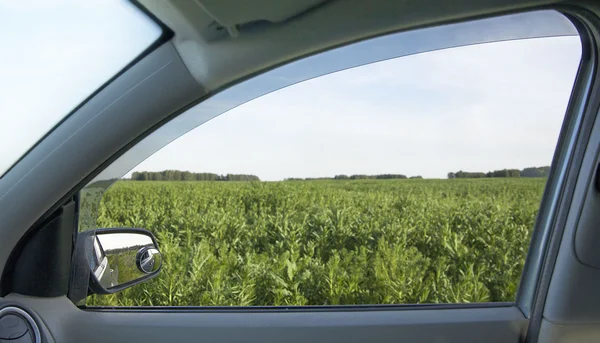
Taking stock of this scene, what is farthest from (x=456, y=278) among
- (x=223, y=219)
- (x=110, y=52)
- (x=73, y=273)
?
(x=110, y=52)

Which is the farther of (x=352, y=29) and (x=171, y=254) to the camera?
(x=171, y=254)

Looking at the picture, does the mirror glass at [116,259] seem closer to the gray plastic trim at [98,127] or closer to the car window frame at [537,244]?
the car window frame at [537,244]

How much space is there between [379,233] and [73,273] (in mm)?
2138

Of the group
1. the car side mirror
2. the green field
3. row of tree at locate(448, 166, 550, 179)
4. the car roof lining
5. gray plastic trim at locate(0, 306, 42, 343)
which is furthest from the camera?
the green field

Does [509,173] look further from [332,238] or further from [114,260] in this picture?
[114,260]

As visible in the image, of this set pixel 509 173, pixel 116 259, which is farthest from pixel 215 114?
pixel 509 173

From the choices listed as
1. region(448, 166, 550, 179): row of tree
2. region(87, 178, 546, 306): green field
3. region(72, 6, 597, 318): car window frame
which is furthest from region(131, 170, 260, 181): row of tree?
region(448, 166, 550, 179): row of tree

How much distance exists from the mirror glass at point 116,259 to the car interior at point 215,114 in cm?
1

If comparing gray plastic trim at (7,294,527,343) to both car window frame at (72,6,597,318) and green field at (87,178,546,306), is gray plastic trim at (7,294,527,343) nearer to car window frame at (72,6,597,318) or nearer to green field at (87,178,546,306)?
car window frame at (72,6,597,318)

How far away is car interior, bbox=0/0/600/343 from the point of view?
44.2 inches

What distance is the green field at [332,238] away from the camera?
2.32 metres

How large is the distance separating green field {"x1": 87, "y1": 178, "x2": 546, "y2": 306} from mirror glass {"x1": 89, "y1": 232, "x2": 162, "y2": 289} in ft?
1.01

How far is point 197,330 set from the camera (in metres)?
1.60

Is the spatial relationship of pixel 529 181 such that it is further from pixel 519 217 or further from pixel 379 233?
pixel 379 233
